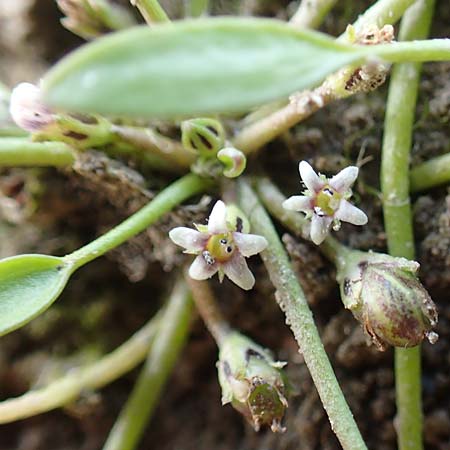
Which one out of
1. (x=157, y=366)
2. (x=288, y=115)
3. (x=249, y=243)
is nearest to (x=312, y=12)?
(x=288, y=115)

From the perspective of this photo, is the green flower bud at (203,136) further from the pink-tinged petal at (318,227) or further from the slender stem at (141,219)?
the pink-tinged petal at (318,227)

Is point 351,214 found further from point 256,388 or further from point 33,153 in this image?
point 33,153

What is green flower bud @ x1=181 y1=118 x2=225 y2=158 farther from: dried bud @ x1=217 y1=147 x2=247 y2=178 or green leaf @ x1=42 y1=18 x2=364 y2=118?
green leaf @ x1=42 y1=18 x2=364 y2=118

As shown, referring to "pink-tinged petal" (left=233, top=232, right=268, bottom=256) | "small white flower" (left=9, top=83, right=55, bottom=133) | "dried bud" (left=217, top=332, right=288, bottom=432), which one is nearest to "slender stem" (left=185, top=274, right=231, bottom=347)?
"dried bud" (left=217, top=332, right=288, bottom=432)

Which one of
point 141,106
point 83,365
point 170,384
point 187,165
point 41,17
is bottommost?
point 170,384

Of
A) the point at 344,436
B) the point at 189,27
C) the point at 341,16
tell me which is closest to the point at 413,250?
the point at 344,436

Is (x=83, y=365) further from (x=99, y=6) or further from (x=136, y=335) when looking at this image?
(x=99, y=6)
